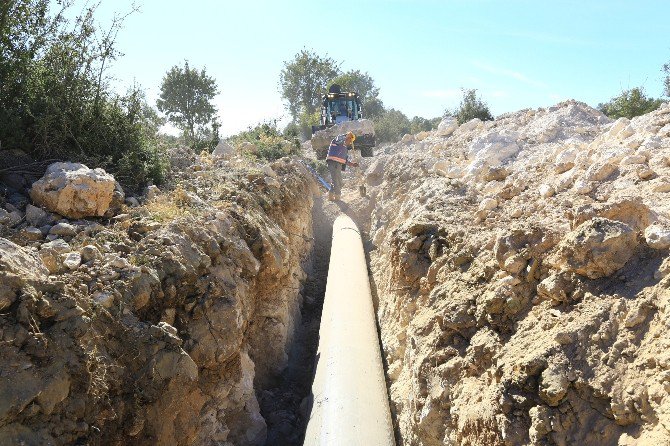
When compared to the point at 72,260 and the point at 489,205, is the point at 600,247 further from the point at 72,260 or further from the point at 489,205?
the point at 72,260

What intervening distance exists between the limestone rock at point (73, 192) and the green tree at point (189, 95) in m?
25.1

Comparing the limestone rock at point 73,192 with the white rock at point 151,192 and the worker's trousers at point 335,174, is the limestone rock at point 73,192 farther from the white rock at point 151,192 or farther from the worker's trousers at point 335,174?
the worker's trousers at point 335,174

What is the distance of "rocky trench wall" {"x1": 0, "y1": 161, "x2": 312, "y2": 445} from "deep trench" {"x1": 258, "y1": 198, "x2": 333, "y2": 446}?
1.23ft

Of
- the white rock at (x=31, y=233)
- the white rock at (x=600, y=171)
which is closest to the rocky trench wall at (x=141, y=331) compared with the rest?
the white rock at (x=31, y=233)

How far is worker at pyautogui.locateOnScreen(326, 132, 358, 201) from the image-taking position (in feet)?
56.5

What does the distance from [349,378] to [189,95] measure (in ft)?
90.6

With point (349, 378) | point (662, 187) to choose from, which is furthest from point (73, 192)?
point (662, 187)

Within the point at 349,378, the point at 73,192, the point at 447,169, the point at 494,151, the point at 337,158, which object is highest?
the point at 337,158

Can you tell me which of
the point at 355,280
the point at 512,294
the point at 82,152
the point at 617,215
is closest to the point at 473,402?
the point at 512,294

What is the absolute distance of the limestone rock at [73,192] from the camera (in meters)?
5.94

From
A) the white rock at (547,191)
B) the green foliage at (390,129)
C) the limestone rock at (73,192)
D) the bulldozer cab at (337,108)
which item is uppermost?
the green foliage at (390,129)

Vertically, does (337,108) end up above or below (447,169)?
above

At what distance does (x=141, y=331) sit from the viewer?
5.01 m

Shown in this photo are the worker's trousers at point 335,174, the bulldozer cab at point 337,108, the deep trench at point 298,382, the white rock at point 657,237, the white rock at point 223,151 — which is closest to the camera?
the white rock at point 657,237
